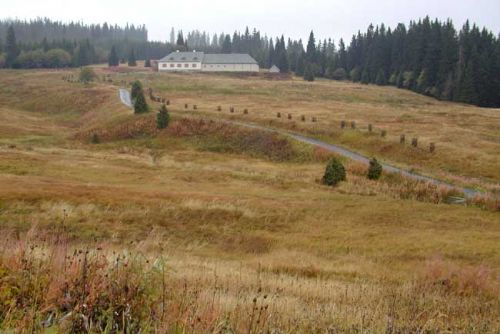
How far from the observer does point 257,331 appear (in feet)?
19.1

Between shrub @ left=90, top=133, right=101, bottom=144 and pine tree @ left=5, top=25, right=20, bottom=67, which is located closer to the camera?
shrub @ left=90, top=133, right=101, bottom=144

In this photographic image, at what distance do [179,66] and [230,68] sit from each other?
17.0m

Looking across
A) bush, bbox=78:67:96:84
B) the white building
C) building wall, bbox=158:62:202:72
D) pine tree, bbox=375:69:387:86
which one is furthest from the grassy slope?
the white building

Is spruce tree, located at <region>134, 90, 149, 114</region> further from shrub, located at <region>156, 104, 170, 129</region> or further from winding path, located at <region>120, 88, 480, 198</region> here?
winding path, located at <region>120, 88, 480, 198</region>

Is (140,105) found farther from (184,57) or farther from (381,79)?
(184,57)

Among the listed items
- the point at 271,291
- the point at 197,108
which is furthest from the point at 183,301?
the point at 197,108

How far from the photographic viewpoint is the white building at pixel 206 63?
156m

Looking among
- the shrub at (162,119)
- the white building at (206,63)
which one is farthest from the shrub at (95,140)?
the white building at (206,63)

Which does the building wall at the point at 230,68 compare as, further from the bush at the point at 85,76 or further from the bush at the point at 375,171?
the bush at the point at 375,171

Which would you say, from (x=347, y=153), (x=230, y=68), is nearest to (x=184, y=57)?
(x=230, y=68)

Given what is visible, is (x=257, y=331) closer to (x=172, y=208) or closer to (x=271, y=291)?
(x=271, y=291)

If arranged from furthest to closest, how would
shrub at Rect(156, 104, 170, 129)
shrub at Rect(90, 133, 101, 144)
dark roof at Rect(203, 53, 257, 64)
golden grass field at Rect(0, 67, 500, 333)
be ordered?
dark roof at Rect(203, 53, 257, 64)
shrub at Rect(156, 104, 170, 129)
shrub at Rect(90, 133, 101, 144)
golden grass field at Rect(0, 67, 500, 333)

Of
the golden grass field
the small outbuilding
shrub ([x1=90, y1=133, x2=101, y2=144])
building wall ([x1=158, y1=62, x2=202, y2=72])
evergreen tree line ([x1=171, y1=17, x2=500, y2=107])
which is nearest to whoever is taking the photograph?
the golden grass field

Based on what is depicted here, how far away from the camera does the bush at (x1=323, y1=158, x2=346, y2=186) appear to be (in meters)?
34.3
